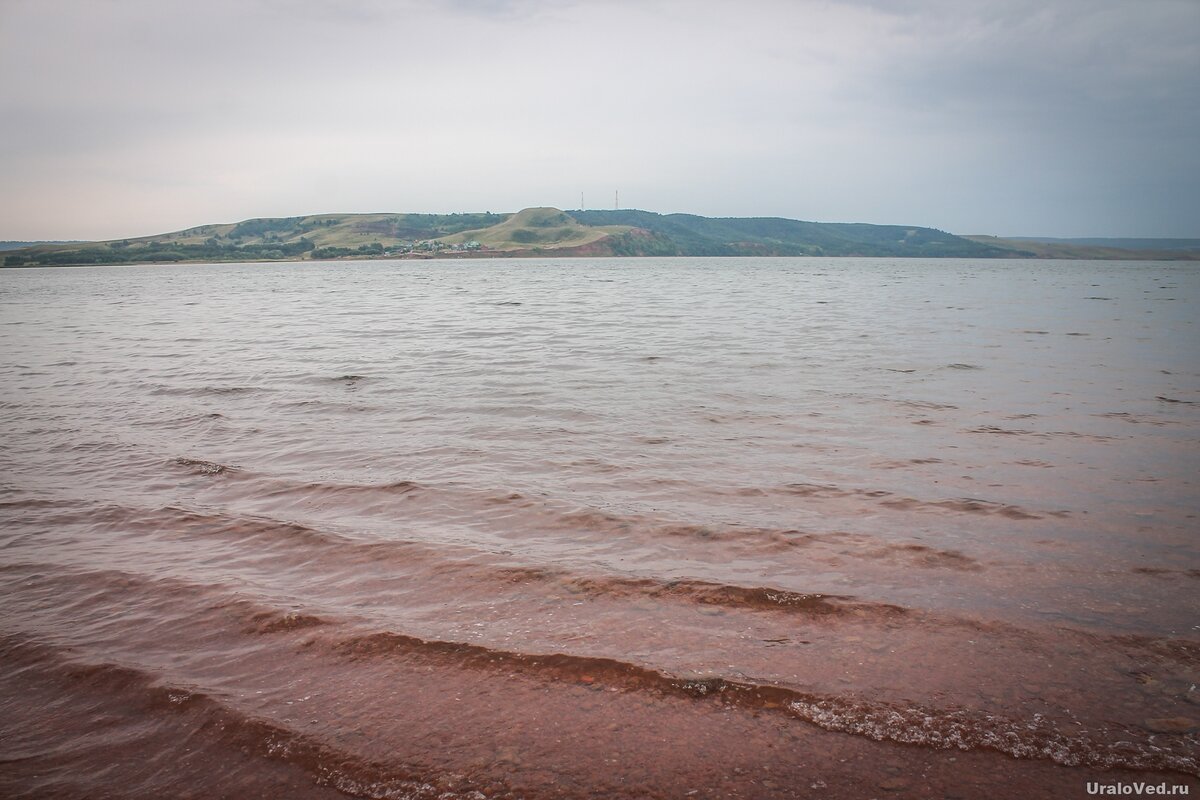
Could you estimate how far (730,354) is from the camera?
54.9 feet

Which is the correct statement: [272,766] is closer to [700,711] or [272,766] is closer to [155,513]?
[700,711]

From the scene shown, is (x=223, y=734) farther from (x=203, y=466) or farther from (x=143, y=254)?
(x=143, y=254)

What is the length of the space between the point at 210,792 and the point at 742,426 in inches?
310

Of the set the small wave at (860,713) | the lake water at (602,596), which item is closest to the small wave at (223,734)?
the lake water at (602,596)

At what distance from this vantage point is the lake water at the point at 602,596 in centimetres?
299

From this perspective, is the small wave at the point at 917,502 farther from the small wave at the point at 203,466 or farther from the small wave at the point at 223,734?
the small wave at the point at 203,466

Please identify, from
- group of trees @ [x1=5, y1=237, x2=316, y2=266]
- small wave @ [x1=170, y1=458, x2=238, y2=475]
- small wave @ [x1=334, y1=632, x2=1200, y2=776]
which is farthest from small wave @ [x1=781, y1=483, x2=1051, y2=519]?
group of trees @ [x1=5, y1=237, x2=316, y2=266]

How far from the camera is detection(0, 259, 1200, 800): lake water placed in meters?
2.99

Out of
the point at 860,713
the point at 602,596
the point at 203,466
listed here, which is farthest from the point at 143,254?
the point at 860,713

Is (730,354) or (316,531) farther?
(730,354)

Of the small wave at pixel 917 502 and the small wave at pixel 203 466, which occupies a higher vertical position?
the small wave at pixel 203 466

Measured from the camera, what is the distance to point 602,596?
456 centimetres

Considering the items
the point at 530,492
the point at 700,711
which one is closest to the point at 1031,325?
the point at 530,492

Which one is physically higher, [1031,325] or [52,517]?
[1031,325]
